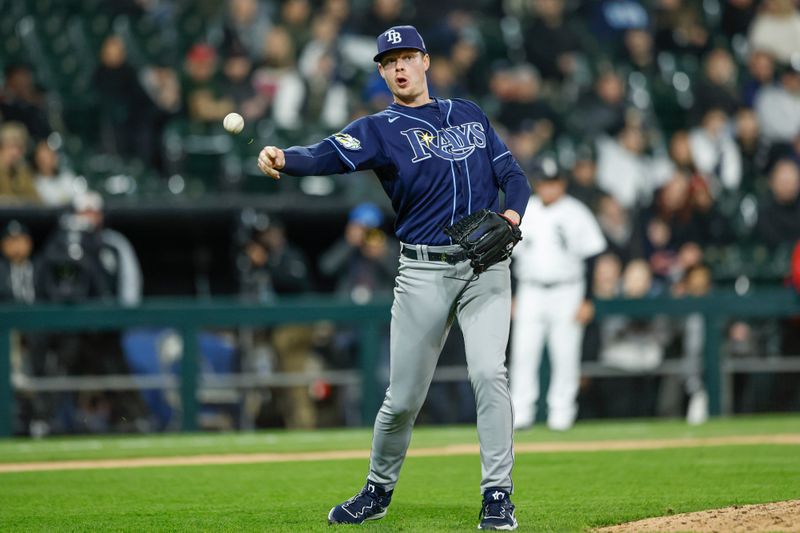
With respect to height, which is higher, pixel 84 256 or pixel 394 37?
pixel 394 37

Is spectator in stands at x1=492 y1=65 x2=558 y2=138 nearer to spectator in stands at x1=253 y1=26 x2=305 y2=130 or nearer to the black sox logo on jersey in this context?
spectator in stands at x1=253 y1=26 x2=305 y2=130

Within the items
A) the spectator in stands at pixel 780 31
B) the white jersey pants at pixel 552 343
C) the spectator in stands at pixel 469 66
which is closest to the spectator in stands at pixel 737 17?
the spectator in stands at pixel 780 31

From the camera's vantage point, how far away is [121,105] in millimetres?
12992

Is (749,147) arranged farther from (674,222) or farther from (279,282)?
(279,282)

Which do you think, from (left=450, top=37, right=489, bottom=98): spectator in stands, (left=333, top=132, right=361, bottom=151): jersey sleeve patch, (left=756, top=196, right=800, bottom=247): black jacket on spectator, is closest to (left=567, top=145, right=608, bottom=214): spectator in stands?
(left=756, top=196, right=800, bottom=247): black jacket on spectator

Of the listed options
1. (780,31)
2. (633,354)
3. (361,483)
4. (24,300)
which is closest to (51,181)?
(24,300)

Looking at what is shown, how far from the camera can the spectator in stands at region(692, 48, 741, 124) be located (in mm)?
14664

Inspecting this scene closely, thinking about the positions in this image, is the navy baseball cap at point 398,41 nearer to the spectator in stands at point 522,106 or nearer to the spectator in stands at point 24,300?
the spectator in stands at point 24,300

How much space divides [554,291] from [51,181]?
4877mm

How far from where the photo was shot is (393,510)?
5.83m

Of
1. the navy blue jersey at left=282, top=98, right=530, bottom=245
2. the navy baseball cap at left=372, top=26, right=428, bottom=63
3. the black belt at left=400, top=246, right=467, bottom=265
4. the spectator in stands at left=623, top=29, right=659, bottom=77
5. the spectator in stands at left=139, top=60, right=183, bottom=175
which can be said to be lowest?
the black belt at left=400, top=246, right=467, bottom=265

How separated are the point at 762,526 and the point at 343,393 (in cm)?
650

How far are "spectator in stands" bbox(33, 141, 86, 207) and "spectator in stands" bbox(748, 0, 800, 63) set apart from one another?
8724 millimetres

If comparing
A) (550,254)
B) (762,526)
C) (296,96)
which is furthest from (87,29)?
(762,526)
